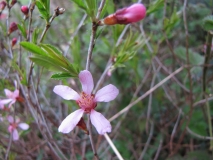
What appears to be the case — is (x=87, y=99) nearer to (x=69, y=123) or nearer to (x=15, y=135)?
(x=69, y=123)

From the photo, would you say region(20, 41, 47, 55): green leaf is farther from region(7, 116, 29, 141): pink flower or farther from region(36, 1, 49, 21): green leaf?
region(7, 116, 29, 141): pink flower

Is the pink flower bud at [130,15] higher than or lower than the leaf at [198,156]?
higher

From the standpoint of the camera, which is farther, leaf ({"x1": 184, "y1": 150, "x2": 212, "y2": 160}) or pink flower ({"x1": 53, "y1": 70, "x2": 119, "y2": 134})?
leaf ({"x1": 184, "y1": 150, "x2": 212, "y2": 160})

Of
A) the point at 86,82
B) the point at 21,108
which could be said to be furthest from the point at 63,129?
the point at 21,108

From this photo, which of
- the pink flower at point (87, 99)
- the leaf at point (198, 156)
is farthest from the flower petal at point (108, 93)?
the leaf at point (198, 156)

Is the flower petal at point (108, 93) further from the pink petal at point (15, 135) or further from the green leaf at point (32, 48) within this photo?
the pink petal at point (15, 135)

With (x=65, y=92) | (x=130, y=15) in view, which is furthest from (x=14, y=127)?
(x=130, y=15)

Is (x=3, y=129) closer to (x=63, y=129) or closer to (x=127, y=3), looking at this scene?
(x=63, y=129)

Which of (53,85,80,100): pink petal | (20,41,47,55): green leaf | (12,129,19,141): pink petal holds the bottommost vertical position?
(12,129,19,141): pink petal

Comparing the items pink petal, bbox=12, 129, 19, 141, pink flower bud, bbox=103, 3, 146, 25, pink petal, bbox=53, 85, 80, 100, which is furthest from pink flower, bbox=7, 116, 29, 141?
pink flower bud, bbox=103, 3, 146, 25
